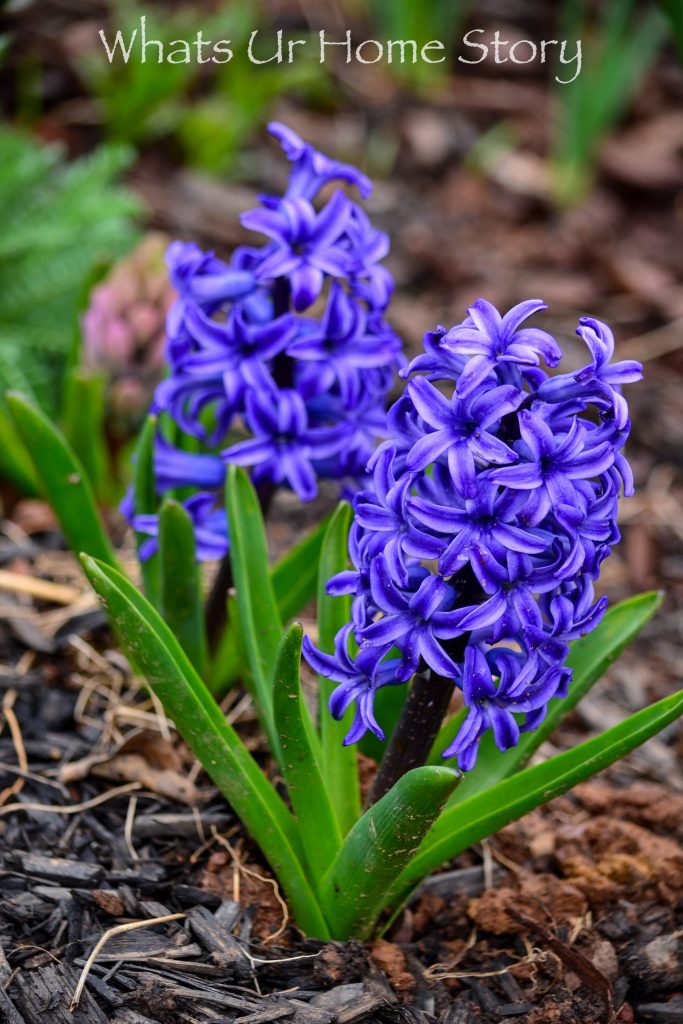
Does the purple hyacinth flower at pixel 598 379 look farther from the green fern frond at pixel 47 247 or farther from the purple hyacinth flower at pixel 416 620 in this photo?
the green fern frond at pixel 47 247

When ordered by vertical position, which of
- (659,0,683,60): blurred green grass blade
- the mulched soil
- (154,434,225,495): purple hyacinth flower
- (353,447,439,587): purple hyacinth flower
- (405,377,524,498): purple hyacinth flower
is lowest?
the mulched soil

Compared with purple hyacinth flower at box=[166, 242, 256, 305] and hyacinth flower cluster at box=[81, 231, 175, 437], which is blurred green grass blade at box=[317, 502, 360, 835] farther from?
hyacinth flower cluster at box=[81, 231, 175, 437]

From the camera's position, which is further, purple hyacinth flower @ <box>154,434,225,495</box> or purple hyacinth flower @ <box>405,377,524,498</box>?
purple hyacinth flower @ <box>154,434,225,495</box>

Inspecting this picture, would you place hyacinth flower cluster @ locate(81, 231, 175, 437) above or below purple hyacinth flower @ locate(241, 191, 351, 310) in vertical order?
below

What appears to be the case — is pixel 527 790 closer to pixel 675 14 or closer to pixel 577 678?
pixel 577 678

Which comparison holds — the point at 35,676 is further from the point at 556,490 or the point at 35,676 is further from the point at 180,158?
the point at 180,158

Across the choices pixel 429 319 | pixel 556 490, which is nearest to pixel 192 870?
pixel 556 490

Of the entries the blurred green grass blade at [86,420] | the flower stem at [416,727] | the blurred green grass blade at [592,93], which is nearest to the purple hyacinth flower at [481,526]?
the flower stem at [416,727]

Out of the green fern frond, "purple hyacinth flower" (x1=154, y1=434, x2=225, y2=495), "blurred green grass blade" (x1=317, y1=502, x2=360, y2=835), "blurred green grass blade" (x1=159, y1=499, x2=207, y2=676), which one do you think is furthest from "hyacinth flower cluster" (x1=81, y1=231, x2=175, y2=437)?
"blurred green grass blade" (x1=317, y1=502, x2=360, y2=835)
